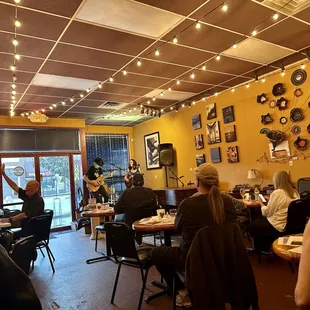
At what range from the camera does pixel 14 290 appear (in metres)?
1.52

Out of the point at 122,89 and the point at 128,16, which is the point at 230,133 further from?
the point at 128,16

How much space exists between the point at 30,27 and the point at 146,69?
6.54 ft

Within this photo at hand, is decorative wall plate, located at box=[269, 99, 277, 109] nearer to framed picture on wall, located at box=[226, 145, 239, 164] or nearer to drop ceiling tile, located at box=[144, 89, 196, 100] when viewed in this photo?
framed picture on wall, located at box=[226, 145, 239, 164]

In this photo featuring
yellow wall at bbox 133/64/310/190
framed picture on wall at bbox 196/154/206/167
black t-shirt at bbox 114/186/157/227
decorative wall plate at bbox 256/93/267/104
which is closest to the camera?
black t-shirt at bbox 114/186/157/227

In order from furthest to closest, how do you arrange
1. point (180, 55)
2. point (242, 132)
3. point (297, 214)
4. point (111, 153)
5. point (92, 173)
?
point (111, 153)
point (92, 173)
point (242, 132)
point (180, 55)
point (297, 214)

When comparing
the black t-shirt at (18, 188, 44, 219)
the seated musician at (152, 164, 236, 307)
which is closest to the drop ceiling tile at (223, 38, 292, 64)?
the seated musician at (152, 164, 236, 307)

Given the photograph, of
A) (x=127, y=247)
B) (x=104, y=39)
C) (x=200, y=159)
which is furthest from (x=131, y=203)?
(x=200, y=159)

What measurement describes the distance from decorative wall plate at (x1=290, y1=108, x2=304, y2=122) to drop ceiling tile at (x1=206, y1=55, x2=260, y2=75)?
1.02 meters

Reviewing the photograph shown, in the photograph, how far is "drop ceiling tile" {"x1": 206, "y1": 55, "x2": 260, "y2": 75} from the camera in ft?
15.6

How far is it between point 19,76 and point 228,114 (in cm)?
409

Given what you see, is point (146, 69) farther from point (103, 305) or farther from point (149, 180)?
point (149, 180)

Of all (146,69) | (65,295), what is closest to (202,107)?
(146,69)

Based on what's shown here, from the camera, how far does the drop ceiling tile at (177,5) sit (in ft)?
9.86

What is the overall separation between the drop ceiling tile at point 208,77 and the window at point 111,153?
4.47 meters
